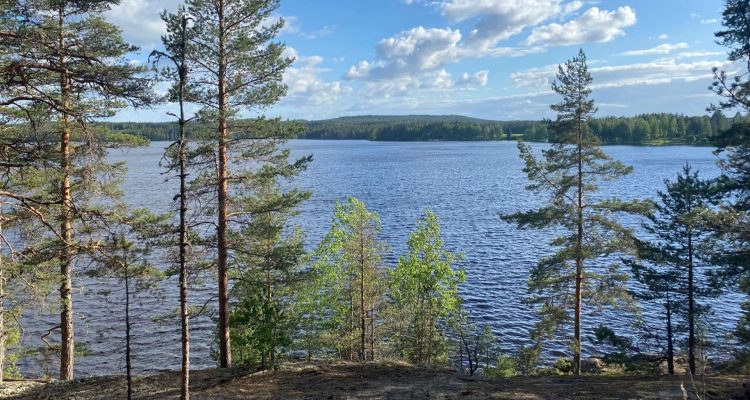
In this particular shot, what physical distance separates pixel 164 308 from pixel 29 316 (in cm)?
736

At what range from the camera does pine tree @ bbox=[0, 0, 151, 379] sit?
8.98 m

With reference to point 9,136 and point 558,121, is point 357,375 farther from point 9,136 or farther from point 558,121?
point 558,121

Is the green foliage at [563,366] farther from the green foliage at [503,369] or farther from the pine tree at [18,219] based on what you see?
the pine tree at [18,219]

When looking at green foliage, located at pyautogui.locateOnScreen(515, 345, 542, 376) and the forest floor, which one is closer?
the forest floor

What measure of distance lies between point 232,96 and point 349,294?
12413 millimetres

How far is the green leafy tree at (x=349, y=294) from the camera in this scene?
23016 millimetres

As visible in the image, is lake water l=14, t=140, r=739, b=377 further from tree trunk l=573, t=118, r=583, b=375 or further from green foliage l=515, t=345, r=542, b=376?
tree trunk l=573, t=118, r=583, b=375

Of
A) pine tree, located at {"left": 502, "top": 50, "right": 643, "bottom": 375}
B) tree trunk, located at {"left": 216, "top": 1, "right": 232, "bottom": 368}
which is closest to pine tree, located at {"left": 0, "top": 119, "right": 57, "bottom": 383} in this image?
tree trunk, located at {"left": 216, "top": 1, "right": 232, "bottom": 368}

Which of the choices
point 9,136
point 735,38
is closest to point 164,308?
point 9,136

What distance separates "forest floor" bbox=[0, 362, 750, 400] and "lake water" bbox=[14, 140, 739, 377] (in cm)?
239

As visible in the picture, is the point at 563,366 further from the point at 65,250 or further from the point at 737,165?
the point at 65,250

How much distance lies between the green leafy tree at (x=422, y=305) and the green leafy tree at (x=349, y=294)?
117 cm

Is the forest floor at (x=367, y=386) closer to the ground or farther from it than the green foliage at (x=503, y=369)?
farther from it

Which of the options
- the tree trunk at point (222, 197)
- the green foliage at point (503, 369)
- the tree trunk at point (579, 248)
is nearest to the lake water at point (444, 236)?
the tree trunk at point (222, 197)
